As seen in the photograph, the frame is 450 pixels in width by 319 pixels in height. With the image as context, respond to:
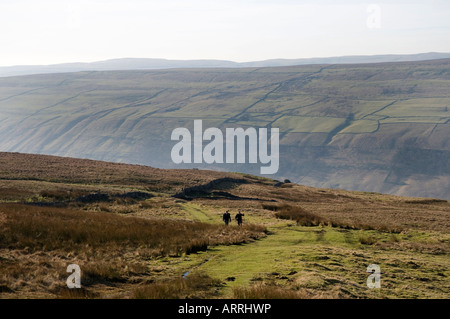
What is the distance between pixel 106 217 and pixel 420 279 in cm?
2344

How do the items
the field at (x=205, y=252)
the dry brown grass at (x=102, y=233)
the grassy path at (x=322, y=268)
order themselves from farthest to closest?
the dry brown grass at (x=102, y=233) → the grassy path at (x=322, y=268) → the field at (x=205, y=252)

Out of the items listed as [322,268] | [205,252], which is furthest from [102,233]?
[322,268]

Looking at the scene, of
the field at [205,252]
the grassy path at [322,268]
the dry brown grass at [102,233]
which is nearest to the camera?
the field at [205,252]

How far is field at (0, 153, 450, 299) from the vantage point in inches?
691

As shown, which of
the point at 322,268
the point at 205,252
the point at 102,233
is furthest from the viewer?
the point at 102,233

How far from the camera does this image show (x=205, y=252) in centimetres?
2620

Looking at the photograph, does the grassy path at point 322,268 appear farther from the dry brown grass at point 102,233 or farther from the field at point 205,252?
the dry brown grass at point 102,233

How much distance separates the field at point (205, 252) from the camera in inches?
691

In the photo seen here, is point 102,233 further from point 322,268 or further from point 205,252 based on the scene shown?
point 322,268

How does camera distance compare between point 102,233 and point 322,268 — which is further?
point 102,233

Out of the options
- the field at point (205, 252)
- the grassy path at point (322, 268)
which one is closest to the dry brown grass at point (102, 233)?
the field at point (205, 252)

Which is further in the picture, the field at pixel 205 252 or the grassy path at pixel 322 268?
the grassy path at pixel 322 268
